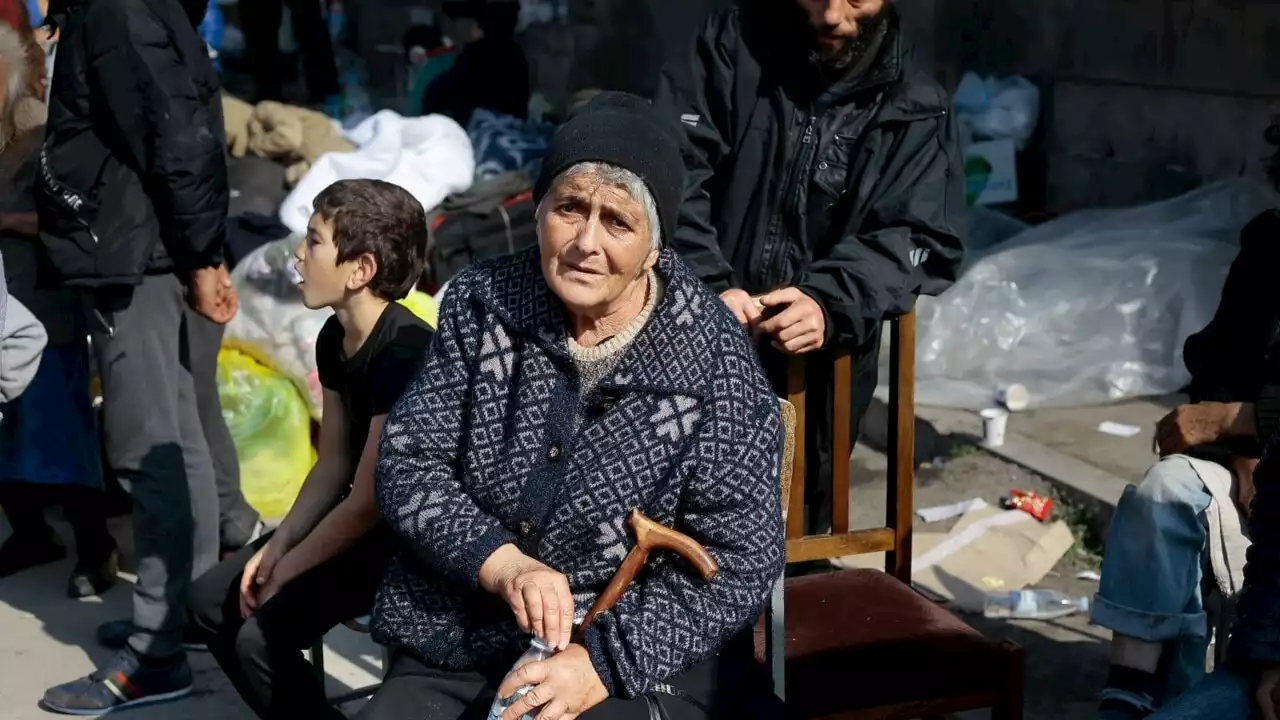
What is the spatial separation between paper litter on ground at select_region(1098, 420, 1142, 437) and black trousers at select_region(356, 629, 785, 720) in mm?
3024

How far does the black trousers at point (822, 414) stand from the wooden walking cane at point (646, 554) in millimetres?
881

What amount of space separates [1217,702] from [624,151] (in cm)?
132

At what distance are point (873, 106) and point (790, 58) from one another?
21 centimetres

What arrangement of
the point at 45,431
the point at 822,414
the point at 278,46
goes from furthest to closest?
the point at 278,46 < the point at 45,431 < the point at 822,414

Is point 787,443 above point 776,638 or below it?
above

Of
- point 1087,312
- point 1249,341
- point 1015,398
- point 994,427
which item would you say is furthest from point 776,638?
point 1087,312

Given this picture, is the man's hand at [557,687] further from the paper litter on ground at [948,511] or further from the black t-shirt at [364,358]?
the paper litter on ground at [948,511]

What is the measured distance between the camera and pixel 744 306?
2953 mm

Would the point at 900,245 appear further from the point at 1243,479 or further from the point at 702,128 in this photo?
the point at 1243,479

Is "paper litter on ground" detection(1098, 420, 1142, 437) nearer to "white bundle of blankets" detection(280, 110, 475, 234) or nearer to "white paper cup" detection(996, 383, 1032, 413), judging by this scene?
"white paper cup" detection(996, 383, 1032, 413)

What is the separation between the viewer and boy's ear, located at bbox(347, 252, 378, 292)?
3209 millimetres

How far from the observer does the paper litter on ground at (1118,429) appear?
5195 mm

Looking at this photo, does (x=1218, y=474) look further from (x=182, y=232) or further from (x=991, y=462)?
(x=182, y=232)

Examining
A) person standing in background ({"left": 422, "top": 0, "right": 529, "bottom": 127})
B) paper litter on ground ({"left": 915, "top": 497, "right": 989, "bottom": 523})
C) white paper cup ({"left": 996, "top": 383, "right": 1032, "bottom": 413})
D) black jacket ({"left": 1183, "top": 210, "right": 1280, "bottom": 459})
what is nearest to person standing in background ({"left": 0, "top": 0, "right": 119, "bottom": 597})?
paper litter on ground ({"left": 915, "top": 497, "right": 989, "bottom": 523})
